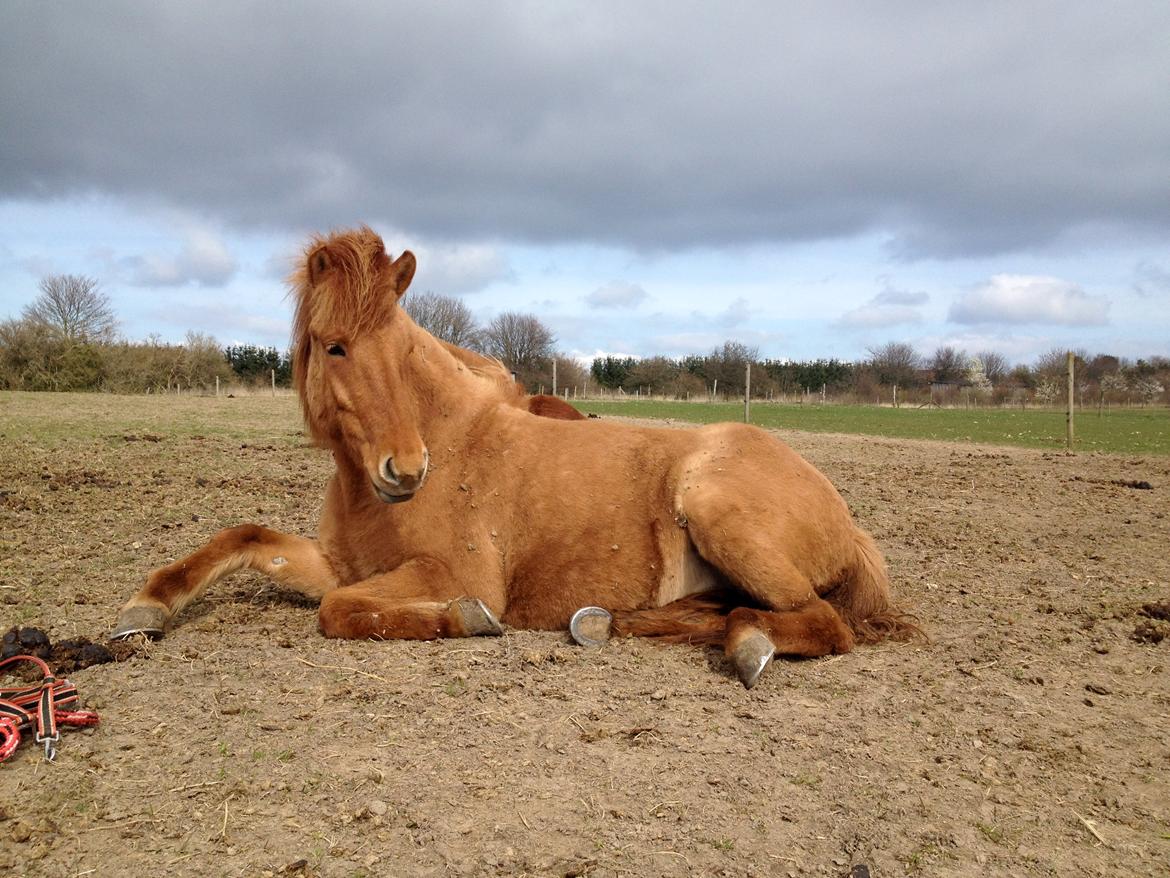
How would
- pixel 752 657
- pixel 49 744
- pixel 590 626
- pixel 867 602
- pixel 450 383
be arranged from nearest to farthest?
pixel 49 744
pixel 752 657
pixel 590 626
pixel 867 602
pixel 450 383

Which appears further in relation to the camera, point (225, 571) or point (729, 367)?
point (729, 367)

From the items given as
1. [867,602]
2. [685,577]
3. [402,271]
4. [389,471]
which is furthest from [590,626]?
[402,271]

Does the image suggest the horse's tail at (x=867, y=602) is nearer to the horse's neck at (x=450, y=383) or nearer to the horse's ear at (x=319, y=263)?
the horse's neck at (x=450, y=383)

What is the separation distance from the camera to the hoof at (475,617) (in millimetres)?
4105

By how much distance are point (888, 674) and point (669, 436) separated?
193 cm

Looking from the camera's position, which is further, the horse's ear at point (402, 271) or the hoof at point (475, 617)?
the horse's ear at point (402, 271)

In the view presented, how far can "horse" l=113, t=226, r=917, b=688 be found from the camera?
4098 mm

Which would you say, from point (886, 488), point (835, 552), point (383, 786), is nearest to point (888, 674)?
point (835, 552)

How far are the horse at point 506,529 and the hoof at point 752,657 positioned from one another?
56 mm

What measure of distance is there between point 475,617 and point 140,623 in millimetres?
1725

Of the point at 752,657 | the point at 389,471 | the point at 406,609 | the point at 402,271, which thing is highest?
the point at 402,271

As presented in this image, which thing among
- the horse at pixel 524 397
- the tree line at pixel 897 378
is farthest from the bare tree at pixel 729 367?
the horse at pixel 524 397

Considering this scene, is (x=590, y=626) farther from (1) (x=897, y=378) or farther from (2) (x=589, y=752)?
(1) (x=897, y=378)

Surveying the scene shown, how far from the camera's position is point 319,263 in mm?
4277
